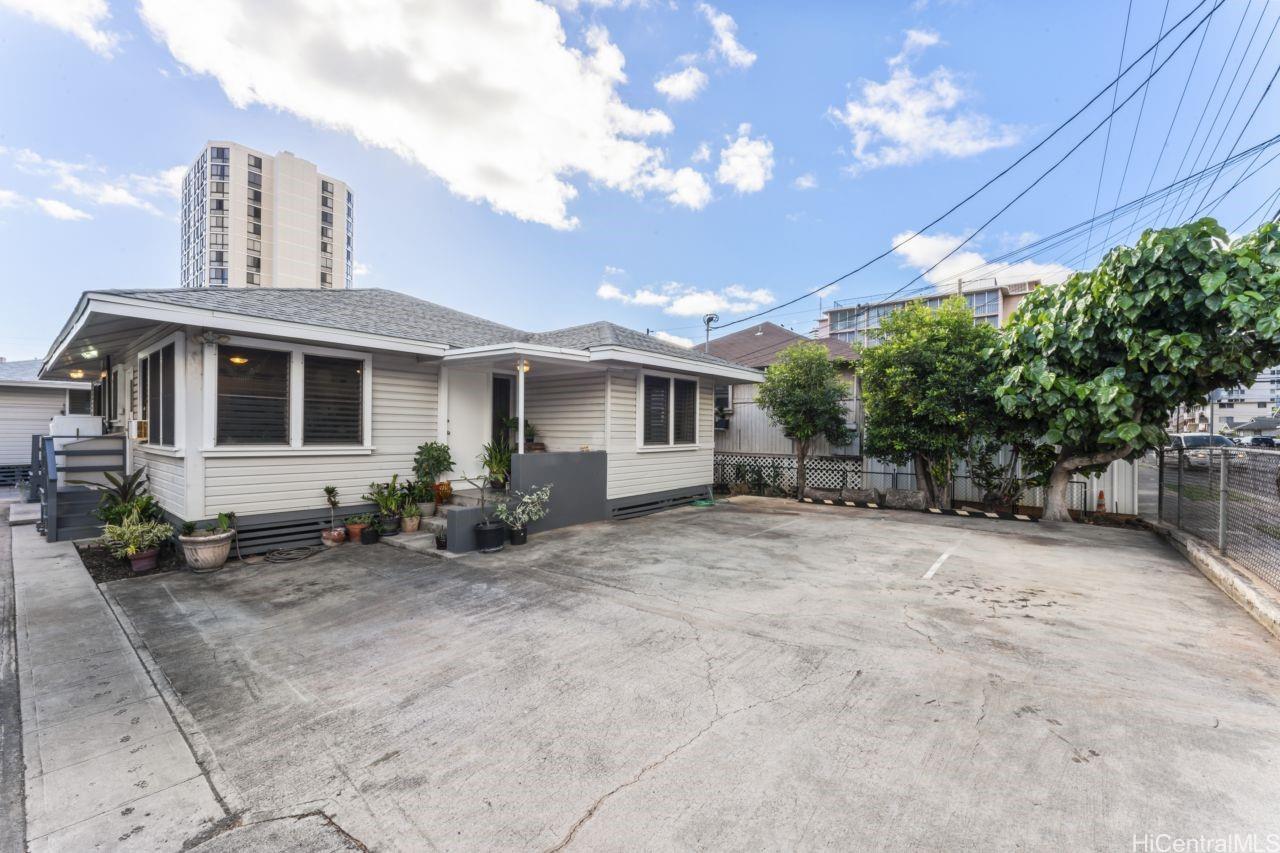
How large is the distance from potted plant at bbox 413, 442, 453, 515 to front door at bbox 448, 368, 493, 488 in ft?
1.65

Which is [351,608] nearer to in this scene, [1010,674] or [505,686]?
[505,686]

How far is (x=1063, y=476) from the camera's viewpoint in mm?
8383

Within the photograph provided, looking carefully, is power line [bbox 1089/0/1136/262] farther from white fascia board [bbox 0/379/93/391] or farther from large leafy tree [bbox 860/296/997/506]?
white fascia board [bbox 0/379/93/391]

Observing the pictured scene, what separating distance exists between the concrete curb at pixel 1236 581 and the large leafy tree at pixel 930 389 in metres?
3.05

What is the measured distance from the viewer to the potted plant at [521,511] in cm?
670

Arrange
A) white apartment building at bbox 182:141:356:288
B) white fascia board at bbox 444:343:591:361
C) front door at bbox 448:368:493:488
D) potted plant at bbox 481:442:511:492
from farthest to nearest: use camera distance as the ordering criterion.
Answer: white apartment building at bbox 182:141:356:288, front door at bbox 448:368:493:488, potted plant at bbox 481:442:511:492, white fascia board at bbox 444:343:591:361

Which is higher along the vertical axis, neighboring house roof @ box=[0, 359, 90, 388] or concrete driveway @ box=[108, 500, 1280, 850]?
neighboring house roof @ box=[0, 359, 90, 388]

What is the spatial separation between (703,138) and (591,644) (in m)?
14.2

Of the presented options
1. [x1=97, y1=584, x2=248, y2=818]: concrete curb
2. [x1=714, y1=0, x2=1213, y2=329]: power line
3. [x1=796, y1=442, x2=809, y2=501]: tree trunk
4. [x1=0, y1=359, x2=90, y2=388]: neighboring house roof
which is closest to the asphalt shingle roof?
[x1=796, y1=442, x2=809, y2=501]: tree trunk

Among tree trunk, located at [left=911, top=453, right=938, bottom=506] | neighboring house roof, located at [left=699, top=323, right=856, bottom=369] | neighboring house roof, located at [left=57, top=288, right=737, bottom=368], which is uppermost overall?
neighboring house roof, located at [left=699, top=323, right=856, bottom=369]

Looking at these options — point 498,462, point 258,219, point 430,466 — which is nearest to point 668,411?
point 498,462

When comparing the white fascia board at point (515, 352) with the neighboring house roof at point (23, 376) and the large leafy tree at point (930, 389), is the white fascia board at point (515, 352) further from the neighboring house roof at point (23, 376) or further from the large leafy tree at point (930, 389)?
the neighboring house roof at point (23, 376)

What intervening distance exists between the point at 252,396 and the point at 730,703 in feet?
21.5

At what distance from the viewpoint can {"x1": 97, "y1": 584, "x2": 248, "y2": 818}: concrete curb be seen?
207 centimetres
